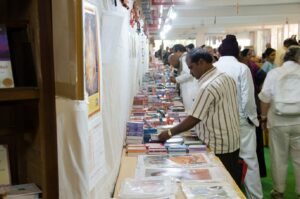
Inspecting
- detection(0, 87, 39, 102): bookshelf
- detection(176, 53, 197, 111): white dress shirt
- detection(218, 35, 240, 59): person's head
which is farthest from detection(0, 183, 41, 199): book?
detection(176, 53, 197, 111): white dress shirt

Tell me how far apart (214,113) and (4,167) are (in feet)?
6.52

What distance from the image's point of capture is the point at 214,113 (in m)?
2.99

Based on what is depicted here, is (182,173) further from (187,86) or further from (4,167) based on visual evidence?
(187,86)

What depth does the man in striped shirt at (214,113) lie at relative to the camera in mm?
2957

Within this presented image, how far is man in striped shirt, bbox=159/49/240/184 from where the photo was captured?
2.96 meters

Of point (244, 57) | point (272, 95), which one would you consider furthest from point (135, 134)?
point (244, 57)

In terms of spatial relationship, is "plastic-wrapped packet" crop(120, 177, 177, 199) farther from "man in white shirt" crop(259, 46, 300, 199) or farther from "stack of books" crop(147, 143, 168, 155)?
"man in white shirt" crop(259, 46, 300, 199)

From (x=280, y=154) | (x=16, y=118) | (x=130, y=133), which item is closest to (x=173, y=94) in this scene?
(x=280, y=154)

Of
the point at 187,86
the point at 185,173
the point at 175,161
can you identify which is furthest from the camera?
the point at 187,86

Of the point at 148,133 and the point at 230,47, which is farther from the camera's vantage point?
the point at 230,47

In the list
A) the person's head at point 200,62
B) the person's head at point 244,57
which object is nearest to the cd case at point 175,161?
the person's head at point 200,62

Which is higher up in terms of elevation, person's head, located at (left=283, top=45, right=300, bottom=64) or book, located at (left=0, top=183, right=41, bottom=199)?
person's head, located at (left=283, top=45, right=300, bottom=64)

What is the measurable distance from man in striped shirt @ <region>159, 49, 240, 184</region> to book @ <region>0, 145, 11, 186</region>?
6.21ft

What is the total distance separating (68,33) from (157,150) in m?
2.05
